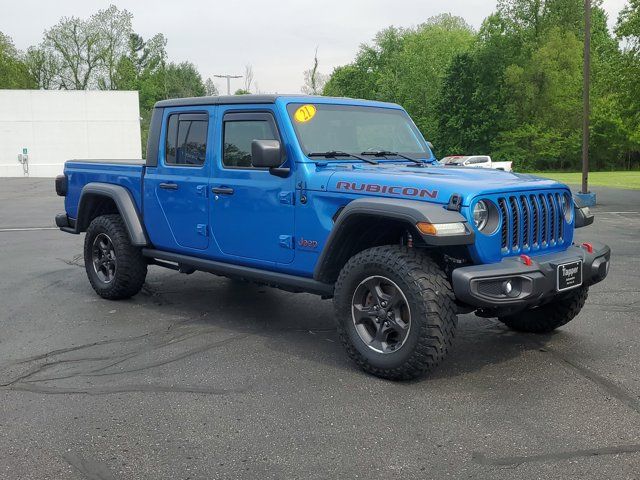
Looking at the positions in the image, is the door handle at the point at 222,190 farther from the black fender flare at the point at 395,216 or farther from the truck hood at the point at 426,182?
the black fender flare at the point at 395,216

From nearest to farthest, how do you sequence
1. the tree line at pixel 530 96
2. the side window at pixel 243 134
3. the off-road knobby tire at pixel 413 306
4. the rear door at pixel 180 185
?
the off-road knobby tire at pixel 413 306 < the side window at pixel 243 134 < the rear door at pixel 180 185 < the tree line at pixel 530 96

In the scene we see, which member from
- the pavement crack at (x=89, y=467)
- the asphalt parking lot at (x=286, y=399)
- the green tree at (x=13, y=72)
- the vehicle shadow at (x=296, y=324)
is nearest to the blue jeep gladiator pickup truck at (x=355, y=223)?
the vehicle shadow at (x=296, y=324)

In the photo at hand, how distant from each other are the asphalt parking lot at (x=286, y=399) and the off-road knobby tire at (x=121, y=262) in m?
0.16

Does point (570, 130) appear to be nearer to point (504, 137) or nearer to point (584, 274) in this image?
point (504, 137)

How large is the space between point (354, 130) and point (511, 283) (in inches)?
79.6

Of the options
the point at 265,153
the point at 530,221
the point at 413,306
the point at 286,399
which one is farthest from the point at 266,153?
the point at 530,221

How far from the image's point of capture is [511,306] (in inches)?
170

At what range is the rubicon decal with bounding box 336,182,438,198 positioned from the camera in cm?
442

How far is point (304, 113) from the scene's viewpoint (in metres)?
5.41

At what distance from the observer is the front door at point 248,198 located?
5215 mm

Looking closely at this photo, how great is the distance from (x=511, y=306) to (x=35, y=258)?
7610 mm

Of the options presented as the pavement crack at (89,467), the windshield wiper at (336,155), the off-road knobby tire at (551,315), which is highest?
the windshield wiper at (336,155)

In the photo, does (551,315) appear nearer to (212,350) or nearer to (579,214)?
(579,214)

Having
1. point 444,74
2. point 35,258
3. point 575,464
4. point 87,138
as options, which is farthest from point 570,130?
point 575,464
